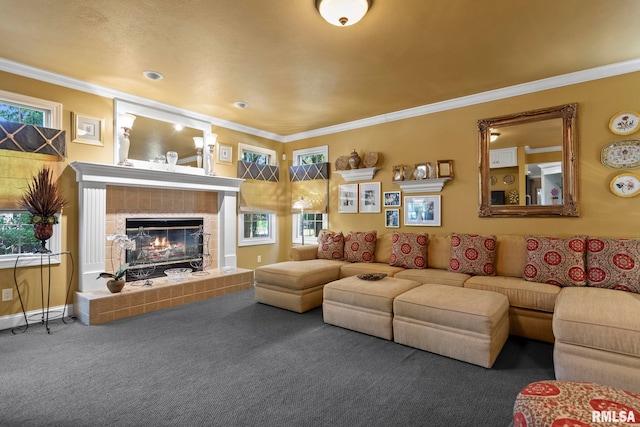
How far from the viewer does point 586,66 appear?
3.18 metres

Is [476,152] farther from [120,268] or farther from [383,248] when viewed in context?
[120,268]

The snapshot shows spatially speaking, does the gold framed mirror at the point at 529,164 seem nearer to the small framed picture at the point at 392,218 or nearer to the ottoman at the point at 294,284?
the small framed picture at the point at 392,218

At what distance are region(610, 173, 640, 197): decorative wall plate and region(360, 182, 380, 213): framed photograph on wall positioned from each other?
2676 mm

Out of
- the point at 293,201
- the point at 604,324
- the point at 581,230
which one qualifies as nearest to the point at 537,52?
the point at 581,230

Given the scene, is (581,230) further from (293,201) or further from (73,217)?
(73,217)

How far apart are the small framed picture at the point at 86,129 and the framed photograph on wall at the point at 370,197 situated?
359 cm

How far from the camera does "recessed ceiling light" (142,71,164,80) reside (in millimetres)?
3330

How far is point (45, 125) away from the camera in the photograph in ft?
11.2

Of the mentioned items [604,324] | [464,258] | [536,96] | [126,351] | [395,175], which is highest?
[536,96]

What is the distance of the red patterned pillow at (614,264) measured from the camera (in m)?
2.74

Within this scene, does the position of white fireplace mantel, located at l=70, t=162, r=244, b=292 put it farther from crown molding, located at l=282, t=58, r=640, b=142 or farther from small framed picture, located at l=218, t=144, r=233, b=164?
crown molding, located at l=282, t=58, r=640, b=142

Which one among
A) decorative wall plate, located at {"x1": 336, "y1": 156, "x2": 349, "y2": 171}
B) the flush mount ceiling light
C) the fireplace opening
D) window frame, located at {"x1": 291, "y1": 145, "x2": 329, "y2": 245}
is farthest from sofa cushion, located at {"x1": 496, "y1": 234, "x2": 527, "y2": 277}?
the fireplace opening

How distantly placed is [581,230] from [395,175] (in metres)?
2.23

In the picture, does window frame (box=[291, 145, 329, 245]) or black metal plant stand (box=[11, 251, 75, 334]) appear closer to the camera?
black metal plant stand (box=[11, 251, 75, 334])
